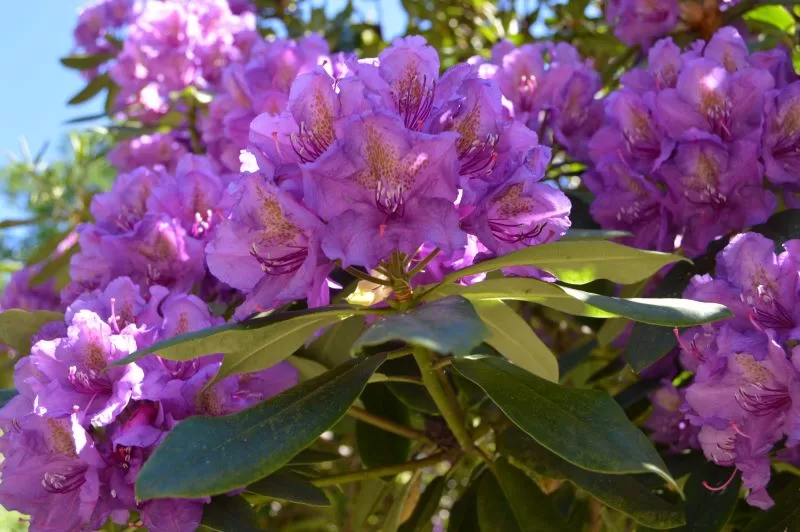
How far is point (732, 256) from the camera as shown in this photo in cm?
121

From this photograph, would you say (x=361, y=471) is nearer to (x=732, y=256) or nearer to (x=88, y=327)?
(x=88, y=327)

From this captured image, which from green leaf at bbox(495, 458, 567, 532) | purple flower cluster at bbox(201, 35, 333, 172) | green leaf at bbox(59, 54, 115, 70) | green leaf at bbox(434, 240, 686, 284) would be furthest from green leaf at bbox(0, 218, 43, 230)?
green leaf at bbox(434, 240, 686, 284)

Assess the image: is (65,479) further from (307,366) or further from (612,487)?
(612,487)

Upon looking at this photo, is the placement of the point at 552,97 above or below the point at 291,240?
below

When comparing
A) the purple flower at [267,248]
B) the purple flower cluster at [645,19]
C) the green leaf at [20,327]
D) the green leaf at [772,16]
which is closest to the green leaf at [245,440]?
the purple flower at [267,248]

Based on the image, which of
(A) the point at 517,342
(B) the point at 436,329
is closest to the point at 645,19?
(A) the point at 517,342

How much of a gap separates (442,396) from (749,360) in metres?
0.37

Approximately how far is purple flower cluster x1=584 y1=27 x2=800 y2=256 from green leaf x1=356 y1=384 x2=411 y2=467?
454mm

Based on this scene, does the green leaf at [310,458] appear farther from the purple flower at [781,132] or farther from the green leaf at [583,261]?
the purple flower at [781,132]

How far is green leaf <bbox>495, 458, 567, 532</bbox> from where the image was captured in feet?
4.23

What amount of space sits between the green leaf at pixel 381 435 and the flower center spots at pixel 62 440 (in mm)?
516

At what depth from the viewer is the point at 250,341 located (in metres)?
1.08

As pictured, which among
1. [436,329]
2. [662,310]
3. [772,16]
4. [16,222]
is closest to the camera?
[436,329]

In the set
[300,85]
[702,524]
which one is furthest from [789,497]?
[300,85]
